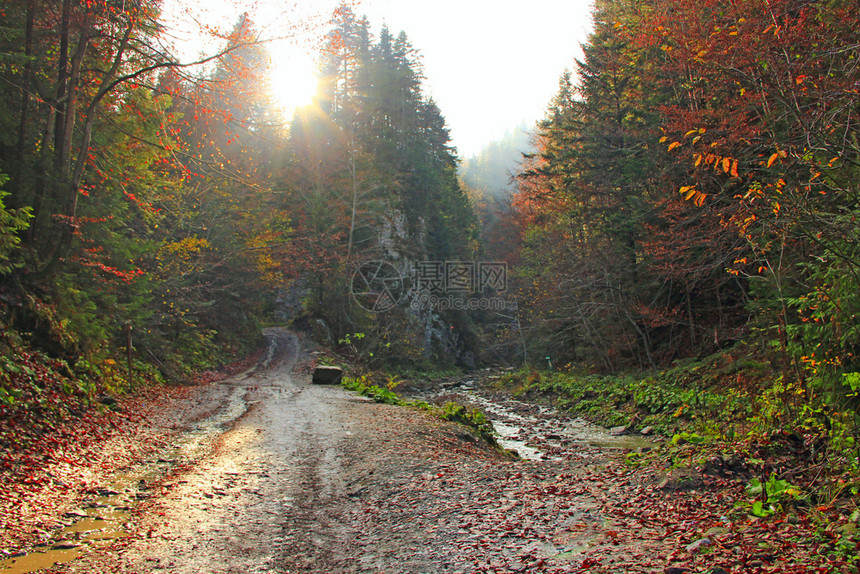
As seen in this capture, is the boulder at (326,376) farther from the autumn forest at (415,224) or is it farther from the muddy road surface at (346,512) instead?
the muddy road surface at (346,512)

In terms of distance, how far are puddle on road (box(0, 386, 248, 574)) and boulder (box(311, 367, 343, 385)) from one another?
37.8 ft

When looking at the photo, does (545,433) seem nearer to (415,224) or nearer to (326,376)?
(326,376)

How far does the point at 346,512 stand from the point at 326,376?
51.7 ft

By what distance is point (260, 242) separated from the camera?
93.0 feet

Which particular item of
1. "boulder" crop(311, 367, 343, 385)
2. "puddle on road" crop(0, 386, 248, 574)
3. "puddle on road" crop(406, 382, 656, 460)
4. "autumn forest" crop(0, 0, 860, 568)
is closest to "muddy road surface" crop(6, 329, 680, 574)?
"puddle on road" crop(0, 386, 248, 574)

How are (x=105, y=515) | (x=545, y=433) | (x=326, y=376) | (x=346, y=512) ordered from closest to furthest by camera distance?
(x=105, y=515) → (x=346, y=512) → (x=545, y=433) → (x=326, y=376)

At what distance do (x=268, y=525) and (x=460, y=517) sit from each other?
86.5 inches

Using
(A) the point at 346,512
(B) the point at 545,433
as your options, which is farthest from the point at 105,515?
(B) the point at 545,433

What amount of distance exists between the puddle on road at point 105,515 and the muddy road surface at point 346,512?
25 mm

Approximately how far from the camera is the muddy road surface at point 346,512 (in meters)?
4.23

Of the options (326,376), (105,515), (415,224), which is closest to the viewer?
(105,515)

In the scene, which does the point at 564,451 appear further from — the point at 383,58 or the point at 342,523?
the point at 383,58

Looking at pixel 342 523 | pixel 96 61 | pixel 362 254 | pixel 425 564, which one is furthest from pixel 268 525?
pixel 362 254

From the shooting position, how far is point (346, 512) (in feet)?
18.7
